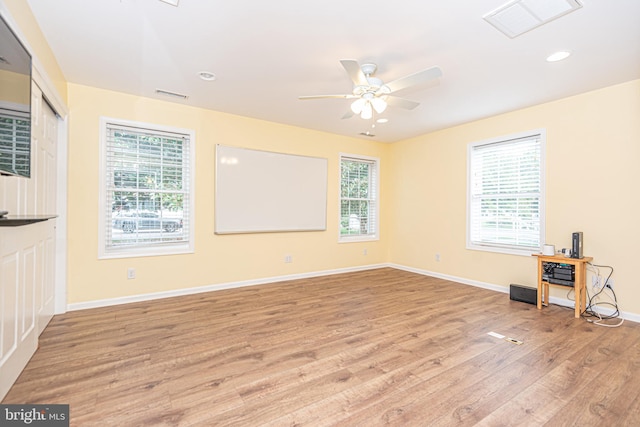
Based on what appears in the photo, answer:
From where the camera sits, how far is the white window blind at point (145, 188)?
372 centimetres

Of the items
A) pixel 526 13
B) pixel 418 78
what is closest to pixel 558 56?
pixel 526 13

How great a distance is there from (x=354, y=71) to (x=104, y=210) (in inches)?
130

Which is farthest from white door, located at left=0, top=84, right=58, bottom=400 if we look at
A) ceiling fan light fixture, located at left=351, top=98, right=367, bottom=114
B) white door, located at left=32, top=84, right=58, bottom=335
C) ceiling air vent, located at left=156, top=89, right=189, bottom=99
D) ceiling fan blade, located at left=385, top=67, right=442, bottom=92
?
ceiling fan blade, located at left=385, top=67, right=442, bottom=92

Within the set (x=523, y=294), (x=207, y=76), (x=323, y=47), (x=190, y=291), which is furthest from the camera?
(x=190, y=291)

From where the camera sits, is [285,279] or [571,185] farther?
[285,279]

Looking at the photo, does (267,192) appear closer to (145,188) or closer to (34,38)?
(145,188)

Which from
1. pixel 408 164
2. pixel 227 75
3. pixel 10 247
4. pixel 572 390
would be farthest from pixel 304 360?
pixel 408 164

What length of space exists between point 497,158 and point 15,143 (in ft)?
17.0

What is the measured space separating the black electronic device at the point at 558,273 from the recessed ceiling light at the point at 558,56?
2.24m

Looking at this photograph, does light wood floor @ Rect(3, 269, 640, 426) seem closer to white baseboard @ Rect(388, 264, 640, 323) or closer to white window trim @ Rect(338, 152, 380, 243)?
white baseboard @ Rect(388, 264, 640, 323)

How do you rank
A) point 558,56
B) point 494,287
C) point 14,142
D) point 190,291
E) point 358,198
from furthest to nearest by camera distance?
point 358,198
point 494,287
point 190,291
point 558,56
point 14,142

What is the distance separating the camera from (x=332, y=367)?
2.24 meters

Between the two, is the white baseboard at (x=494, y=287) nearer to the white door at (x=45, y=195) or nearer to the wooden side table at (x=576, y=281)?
the wooden side table at (x=576, y=281)

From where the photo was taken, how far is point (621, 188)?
3305 mm
